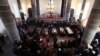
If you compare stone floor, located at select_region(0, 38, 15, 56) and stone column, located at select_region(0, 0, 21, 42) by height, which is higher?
stone column, located at select_region(0, 0, 21, 42)

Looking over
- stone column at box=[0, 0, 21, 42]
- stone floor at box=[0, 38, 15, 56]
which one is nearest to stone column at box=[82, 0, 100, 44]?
stone column at box=[0, 0, 21, 42]

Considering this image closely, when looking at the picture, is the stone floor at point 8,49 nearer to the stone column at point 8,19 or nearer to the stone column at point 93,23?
the stone column at point 8,19

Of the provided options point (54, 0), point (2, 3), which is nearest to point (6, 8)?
point (2, 3)

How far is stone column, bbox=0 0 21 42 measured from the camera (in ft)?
25.0

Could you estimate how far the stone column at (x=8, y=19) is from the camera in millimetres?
7619

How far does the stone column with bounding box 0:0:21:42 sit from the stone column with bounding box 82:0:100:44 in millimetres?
6627

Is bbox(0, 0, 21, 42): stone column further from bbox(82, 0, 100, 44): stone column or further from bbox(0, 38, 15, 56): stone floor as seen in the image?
bbox(82, 0, 100, 44): stone column

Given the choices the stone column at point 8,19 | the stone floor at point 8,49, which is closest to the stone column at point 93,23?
the stone column at point 8,19

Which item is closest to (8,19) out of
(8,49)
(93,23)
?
(8,49)

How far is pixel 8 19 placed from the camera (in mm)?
8305

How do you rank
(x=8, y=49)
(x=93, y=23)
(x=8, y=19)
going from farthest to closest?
(x=8, y=49)
(x=8, y=19)
(x=93, y=23)

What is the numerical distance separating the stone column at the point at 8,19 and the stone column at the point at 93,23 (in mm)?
6627

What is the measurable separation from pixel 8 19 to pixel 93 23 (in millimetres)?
7086

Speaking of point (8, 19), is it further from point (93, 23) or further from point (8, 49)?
point (93, 23)
